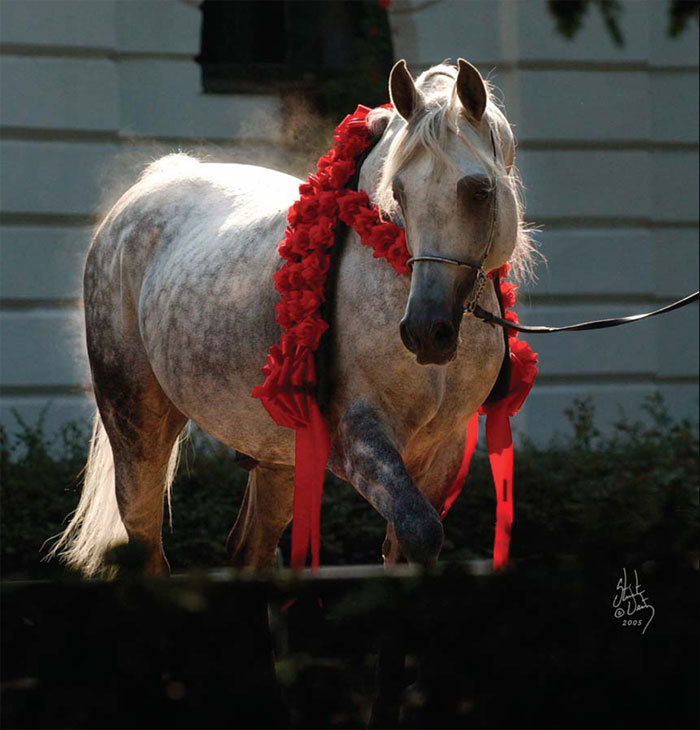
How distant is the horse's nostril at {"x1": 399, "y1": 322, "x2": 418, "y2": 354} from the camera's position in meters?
3.54

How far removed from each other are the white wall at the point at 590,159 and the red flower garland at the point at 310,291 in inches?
191

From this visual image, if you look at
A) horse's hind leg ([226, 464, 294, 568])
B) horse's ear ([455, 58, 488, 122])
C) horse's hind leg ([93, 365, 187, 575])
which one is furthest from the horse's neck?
horse's hind leg ([93, 365, 187, 575])

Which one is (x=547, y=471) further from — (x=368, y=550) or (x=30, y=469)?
(x=30, y=469)

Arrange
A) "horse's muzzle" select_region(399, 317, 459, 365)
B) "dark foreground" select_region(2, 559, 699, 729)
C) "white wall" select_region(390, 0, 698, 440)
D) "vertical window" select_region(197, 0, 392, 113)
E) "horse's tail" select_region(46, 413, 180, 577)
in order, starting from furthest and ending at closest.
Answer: "vertical window" select_region(197, 0, 392, 113)
"white wall" select_region(390, 0, 698, 440)
"horse's tail" select_region(46, 413, 180, 577)
"horse's muzzle" select_region(399, 317, 459, 365)
"dark foreground" select_region(2, 559, 699, 729)

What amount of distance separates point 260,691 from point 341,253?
8.31 feet

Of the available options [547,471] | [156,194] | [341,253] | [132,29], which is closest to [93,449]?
[156,194]

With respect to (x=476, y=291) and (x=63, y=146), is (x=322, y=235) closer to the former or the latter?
(x=476, y=291)

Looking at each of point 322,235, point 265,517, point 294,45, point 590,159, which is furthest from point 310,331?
point 294,45

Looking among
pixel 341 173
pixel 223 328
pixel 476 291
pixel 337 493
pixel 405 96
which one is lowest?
pixel 337 493

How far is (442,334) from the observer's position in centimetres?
353

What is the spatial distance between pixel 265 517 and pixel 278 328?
107 cm

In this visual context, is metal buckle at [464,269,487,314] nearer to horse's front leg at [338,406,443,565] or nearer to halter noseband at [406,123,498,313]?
halter noseband at [406,123,498,313]
